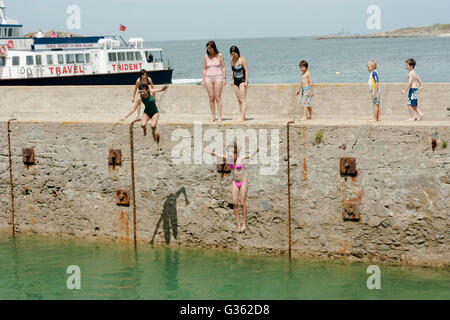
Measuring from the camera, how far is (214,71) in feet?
38.4

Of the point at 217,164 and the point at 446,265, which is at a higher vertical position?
the point at 217,164

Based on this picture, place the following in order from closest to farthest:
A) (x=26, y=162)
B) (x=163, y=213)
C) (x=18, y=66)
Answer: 1. (x=163, y=213)
2. (x=26, y=162)
3. (x=18, y=66)

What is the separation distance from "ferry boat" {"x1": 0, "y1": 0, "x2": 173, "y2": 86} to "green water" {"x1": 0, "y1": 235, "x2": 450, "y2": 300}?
2217 cm

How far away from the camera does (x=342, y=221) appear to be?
34.4 feet

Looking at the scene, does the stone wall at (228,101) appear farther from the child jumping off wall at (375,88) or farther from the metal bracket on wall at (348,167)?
the metal bracket on wall at (348,167)

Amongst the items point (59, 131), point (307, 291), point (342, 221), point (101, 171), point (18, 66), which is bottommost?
point (307, 291)

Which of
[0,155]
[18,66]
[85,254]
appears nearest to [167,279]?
[85,254]

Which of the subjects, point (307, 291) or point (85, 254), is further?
point (85, 254)

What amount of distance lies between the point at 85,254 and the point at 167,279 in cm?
191

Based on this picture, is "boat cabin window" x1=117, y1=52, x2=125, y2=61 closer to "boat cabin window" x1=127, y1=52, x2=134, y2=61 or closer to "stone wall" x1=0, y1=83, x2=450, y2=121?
"boat cabin window" x1=127, y1=52, x2=134, y2=61

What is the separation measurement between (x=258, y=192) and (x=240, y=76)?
2.37 meters

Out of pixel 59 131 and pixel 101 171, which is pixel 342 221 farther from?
pixel 59 131

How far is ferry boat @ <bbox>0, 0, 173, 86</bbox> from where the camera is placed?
3250 cm

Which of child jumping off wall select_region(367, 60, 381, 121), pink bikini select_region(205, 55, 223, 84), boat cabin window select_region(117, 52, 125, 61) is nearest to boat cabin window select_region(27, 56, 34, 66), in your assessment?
boat cabin window select_region(117, 52, 125, 61)
